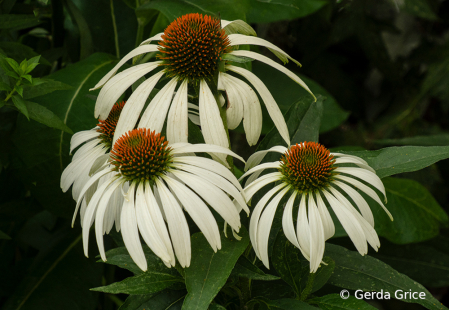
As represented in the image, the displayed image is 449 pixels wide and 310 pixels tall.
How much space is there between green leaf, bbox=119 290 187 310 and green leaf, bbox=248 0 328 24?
64 centimetres

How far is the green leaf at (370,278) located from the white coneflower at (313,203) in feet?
0.46

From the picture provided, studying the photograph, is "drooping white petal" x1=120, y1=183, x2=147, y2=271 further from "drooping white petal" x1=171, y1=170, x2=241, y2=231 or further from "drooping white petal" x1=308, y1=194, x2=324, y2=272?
"drooping white petal" x1=308, y1=194, x2=324, y2=272

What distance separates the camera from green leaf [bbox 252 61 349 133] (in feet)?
3.52

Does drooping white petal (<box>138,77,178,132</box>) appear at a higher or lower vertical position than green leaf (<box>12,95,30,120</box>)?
higher

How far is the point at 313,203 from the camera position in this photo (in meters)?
0.47

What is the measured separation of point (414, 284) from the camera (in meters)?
0.58

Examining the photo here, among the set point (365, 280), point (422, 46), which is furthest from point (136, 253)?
point (422, 46)

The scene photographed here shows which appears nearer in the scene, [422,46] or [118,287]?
[118,287]

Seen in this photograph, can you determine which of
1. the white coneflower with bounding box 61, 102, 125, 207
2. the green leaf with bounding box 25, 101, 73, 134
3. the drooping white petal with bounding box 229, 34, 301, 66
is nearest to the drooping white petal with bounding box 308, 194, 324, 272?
the drooping white petal with bounding box 229, 34, 301, 66

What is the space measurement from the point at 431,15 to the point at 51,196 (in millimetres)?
1235

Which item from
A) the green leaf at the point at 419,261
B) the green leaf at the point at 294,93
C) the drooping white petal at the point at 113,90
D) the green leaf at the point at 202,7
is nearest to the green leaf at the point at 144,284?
the drooping white petal at the point at 113,90

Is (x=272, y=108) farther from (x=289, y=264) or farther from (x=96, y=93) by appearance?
(x=96, y=93)

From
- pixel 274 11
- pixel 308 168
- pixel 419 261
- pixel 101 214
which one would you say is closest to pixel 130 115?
pixel 101 214

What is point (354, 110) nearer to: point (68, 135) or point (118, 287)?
point (68, 135)
